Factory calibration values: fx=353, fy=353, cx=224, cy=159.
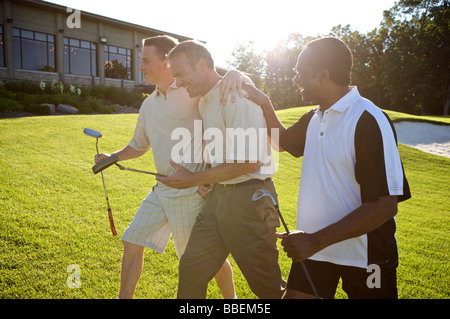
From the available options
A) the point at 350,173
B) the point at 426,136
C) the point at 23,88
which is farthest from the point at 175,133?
the point at 23,88

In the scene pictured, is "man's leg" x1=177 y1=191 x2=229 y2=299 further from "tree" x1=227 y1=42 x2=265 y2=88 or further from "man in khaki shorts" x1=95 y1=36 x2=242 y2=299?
"tree" x1=227 y1=42 x2=265 y2=88

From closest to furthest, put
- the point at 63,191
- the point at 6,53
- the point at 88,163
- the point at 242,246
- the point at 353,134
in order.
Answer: the point at 353,134 → the point at 242,246 → the point at 63,191 → the point at 88,163 → the point at 6,53

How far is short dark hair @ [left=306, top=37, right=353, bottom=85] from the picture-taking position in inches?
87.9

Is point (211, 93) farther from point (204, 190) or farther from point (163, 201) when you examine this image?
point (163, 201)

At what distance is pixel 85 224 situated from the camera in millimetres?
5590

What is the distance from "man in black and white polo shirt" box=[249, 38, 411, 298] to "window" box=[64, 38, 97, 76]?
1246 inches

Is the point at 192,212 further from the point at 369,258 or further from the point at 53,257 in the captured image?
the point at 53,257

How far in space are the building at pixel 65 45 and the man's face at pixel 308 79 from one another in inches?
1019

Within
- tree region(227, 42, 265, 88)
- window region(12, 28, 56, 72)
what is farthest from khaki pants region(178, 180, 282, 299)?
tree region(227, 42, 265, 88)

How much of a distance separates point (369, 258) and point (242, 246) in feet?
2.83

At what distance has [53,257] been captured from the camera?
4453mm

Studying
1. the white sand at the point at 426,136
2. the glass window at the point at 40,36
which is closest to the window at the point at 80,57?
the glass window at the point at 40,36

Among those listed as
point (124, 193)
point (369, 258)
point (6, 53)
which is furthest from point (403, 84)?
point (369, 258)

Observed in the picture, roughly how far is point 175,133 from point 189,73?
651 mm
